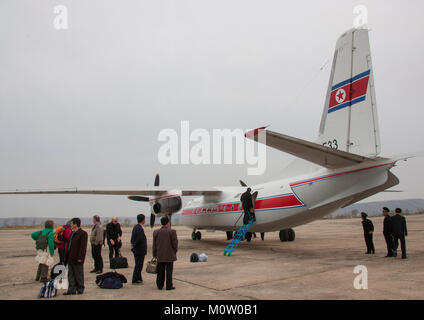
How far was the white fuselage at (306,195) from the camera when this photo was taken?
1012 centimetres

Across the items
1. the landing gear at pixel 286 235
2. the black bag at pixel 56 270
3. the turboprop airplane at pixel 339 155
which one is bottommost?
the landing gear at pixel 286 235

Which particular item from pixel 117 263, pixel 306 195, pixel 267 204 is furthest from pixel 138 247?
pixel 267 204

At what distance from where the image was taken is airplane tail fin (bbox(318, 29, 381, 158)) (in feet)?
32.6

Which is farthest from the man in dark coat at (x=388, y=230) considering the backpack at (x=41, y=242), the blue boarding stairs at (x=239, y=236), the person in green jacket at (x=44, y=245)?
the backpack at (x=41, y=242)

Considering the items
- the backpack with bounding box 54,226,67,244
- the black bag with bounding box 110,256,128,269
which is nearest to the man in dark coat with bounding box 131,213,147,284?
the backpack with bounding box 54,226,67,244

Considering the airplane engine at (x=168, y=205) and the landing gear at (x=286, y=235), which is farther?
the landing gear at (x=286, y=235)

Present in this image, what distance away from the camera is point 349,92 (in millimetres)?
10594

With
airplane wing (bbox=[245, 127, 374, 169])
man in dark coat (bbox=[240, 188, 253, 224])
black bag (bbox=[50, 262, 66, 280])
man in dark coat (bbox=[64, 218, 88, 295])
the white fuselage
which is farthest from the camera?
man in dark coat (bbox=[240, 188, 253, 224])

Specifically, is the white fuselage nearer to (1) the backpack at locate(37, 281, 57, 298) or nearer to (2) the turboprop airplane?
(2) the turboprop airplane

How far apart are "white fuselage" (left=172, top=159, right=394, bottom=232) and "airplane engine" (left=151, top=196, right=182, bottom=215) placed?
7.93ft

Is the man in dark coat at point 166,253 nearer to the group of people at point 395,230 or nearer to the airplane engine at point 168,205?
the group of people at point 395,230

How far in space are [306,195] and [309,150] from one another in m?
3.12

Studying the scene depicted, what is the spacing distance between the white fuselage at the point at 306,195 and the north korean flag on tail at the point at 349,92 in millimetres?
2035
